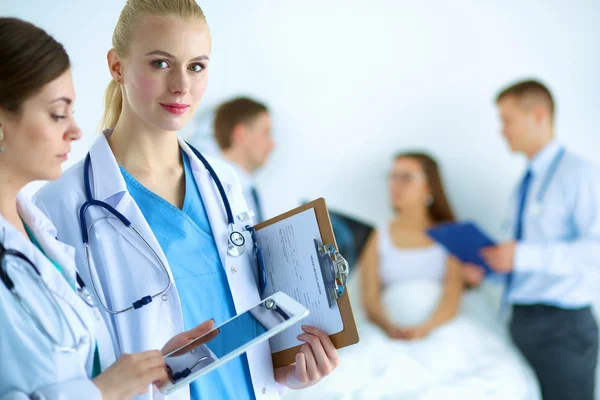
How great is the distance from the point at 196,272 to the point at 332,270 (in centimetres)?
29

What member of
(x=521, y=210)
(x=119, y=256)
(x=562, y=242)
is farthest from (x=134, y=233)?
(x=521, y=210)

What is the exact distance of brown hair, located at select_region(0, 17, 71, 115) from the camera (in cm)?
87

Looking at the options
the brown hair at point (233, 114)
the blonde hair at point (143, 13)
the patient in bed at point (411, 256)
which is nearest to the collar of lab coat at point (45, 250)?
the blonde hair at point (143, 13)

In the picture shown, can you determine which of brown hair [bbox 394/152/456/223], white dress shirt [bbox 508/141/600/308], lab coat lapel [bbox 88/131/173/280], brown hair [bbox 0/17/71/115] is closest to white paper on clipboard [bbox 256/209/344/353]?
lab coat lapel [bbox 88/131/173/280]

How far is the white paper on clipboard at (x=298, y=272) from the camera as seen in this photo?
1241 mm

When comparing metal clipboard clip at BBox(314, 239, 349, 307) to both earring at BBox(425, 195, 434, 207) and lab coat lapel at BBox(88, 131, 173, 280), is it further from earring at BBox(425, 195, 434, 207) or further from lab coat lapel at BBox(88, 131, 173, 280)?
earring at BBox(425, 195, 434, 207)

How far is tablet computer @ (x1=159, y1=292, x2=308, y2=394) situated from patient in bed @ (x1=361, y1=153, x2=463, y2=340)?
210 cm

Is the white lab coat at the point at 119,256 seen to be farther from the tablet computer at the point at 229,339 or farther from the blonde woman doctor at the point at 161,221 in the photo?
the tablet computer at the point at 229,339

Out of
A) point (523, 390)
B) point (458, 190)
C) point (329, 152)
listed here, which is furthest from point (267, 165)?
point (523, 390)

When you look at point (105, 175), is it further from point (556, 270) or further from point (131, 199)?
point (556, 270)

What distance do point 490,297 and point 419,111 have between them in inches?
48.2

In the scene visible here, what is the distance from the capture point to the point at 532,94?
3301 millimetres

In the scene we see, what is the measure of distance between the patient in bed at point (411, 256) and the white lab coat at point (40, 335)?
240 cm

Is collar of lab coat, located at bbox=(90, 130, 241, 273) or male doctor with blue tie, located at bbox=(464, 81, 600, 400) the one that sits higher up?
collar of lab coat, located at bbox=(90, 130, 241, 273)
